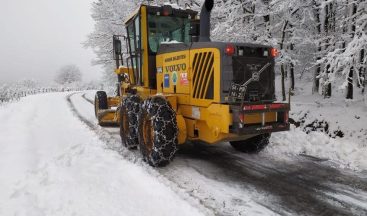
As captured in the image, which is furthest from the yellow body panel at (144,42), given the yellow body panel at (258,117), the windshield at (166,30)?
the yellow body panel at (258,117)

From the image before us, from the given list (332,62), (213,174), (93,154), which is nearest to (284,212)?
(213,174)

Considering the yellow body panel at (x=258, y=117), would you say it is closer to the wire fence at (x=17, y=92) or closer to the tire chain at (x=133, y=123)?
the tire chain at (x=133, y=123)

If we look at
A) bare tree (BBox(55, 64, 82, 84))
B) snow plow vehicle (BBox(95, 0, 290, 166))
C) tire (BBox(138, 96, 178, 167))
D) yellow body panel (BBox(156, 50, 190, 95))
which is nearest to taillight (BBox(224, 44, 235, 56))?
snow plow vehicle (BBox(95, 0, 290, 166))

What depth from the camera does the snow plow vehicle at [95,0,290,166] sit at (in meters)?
5.85

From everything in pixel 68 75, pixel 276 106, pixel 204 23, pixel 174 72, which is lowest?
pixel 276 106

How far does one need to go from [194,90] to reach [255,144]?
190 centimetres

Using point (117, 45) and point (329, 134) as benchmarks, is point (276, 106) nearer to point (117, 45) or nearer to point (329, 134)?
point (329, 134)

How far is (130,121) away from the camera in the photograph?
755cm

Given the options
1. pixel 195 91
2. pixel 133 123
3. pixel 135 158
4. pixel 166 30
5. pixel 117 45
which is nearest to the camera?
pixel 195 91

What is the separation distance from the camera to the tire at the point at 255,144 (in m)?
7.23

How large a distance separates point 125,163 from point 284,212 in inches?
124

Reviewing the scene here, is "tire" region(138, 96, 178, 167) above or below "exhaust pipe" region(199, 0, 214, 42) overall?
below

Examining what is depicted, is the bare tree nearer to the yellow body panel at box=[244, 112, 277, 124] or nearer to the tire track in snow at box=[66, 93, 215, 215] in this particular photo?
the tire track in snow at box=[66, 93, 215, 215]

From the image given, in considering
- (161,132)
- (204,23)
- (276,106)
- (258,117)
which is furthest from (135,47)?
(276,106)
